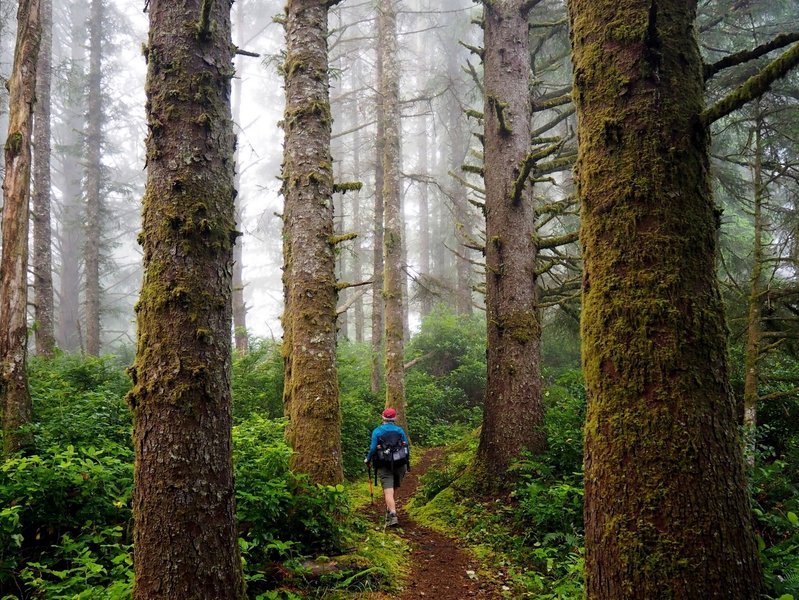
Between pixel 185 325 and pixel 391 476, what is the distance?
5206 millimetres

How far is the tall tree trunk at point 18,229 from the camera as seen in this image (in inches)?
247

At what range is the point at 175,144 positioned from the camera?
3.57 m

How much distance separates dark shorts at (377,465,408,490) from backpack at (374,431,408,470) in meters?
0.07

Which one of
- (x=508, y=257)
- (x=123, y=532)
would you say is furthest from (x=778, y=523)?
(x=123, y=532)

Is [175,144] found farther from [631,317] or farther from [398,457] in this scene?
[398,457]

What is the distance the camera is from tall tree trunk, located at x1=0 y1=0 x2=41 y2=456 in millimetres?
6262

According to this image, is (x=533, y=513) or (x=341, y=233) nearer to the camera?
(x=533, y=513)

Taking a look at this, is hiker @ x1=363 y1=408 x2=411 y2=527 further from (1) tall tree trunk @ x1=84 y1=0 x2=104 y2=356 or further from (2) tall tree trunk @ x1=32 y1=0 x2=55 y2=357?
(1) tall tree trunk @ x1=84 y1=0 x2=104 y2=356

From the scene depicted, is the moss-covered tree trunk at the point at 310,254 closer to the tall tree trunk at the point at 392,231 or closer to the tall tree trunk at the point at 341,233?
the tall tree trunk at the point at 392,231

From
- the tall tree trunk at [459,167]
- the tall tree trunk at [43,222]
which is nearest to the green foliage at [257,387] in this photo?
the tall tree trunk at [43,222]

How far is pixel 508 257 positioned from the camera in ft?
25.3

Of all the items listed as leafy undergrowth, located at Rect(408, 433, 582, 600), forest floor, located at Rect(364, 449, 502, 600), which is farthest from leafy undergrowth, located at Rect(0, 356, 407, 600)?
leafy undergrowth, located at Rect(408, 433, 582, 600)

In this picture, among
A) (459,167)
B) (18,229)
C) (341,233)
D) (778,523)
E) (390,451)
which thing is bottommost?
(390,451)

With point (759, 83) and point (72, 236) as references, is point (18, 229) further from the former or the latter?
point (72, 236)
